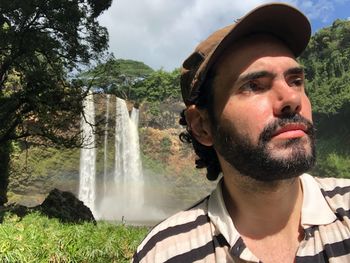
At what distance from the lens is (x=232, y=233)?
118cm

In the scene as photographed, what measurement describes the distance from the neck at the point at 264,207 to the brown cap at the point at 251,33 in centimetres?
34

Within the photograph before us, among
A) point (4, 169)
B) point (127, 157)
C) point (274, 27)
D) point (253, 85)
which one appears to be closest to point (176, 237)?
point (253, 85)

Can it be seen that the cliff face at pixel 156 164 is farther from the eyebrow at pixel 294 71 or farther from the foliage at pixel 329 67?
the eyebrow at pixel 294 71

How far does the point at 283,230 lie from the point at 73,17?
33.8 feet

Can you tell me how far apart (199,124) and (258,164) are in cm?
34

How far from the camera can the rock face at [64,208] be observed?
9.65 metres

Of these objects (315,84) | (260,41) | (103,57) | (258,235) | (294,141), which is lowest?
(258,235)

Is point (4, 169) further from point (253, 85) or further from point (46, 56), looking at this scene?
point (253, 85)

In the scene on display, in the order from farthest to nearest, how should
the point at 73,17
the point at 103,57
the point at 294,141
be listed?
1. the point at 103,57
2. the point at 73,17
3. the point at 294,141

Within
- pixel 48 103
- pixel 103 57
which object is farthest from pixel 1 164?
pixel 103 57

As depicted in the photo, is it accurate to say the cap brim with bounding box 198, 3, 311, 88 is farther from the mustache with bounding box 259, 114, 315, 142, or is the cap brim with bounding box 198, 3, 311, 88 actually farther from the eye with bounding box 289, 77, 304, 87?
the mustache with bounding box 259, 114, 315, 142

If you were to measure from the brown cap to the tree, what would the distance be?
957cm

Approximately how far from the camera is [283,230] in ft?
4.07

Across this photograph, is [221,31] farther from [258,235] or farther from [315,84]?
[315,84]
